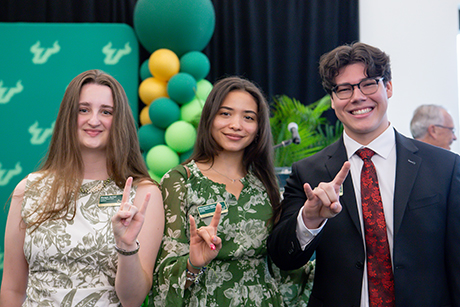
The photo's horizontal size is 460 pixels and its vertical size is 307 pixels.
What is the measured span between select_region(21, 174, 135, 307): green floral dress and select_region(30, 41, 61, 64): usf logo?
3.61 m

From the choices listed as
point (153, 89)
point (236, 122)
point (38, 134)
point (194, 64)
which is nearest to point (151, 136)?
point (153, 89)

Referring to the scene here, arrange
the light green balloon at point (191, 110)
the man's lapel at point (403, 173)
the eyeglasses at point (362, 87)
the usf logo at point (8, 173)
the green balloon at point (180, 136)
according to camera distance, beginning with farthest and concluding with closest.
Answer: the usf logo at point (8, 173), the light green balloon at point (191, 110), the green balloon at point (180, 136), the eyeglasses at point (362, 87), the man's lapel at point (403, 173)

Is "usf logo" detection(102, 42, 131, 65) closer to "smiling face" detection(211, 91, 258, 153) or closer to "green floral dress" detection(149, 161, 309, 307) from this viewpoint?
"smiling face" detection(211, 91, 258, 153)

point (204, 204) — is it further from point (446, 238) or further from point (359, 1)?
point (359, 1)

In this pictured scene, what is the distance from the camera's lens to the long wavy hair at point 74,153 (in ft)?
5.81

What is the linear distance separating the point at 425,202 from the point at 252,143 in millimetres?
909

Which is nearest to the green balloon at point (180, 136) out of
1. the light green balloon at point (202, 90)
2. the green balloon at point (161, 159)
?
the green balloon at point (161, 159)

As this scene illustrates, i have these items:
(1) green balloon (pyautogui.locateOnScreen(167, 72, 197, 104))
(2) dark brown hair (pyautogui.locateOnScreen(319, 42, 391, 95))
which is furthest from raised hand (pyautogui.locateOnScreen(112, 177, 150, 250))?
(1) green balloon (pyautogui.locateOnScreen(167, 72, 197, 104))

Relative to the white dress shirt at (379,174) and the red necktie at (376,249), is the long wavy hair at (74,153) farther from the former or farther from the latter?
the red necktie at (376,249)

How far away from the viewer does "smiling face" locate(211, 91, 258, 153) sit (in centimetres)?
203

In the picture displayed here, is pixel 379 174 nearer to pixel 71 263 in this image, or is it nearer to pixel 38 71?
pixel 71 263

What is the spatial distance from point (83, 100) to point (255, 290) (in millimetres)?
1144

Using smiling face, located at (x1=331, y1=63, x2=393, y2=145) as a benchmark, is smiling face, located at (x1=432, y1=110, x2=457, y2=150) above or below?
below

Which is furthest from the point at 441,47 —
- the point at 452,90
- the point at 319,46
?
the point at 319,46
